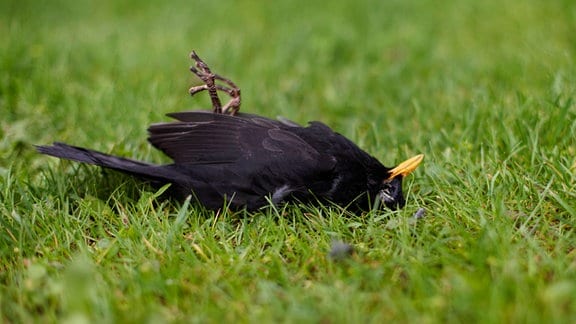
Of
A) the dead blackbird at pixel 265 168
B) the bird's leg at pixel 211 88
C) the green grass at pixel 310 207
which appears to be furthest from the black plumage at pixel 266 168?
the bird's leg at pixel 211 88

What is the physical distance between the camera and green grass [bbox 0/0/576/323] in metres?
2.27

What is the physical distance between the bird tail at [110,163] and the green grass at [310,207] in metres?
0.12

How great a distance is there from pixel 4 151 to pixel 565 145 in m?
3.12

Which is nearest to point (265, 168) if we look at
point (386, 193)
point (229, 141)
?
point (229, 141)

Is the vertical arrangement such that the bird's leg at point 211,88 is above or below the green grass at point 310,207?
above

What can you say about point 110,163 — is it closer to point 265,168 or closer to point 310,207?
point 265,168

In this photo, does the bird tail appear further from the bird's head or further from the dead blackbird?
the bird's head

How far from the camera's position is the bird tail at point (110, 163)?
10.3 feet

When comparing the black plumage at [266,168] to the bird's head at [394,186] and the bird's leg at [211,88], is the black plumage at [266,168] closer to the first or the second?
the bird's head at [394,186]

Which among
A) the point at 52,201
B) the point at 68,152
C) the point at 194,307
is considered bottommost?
the point at 194,307

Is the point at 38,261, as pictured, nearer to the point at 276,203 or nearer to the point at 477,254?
the point at 276,203

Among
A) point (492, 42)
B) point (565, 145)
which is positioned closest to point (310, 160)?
point (565, 145)

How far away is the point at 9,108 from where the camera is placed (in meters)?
4.31

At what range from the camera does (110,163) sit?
3160 mm
